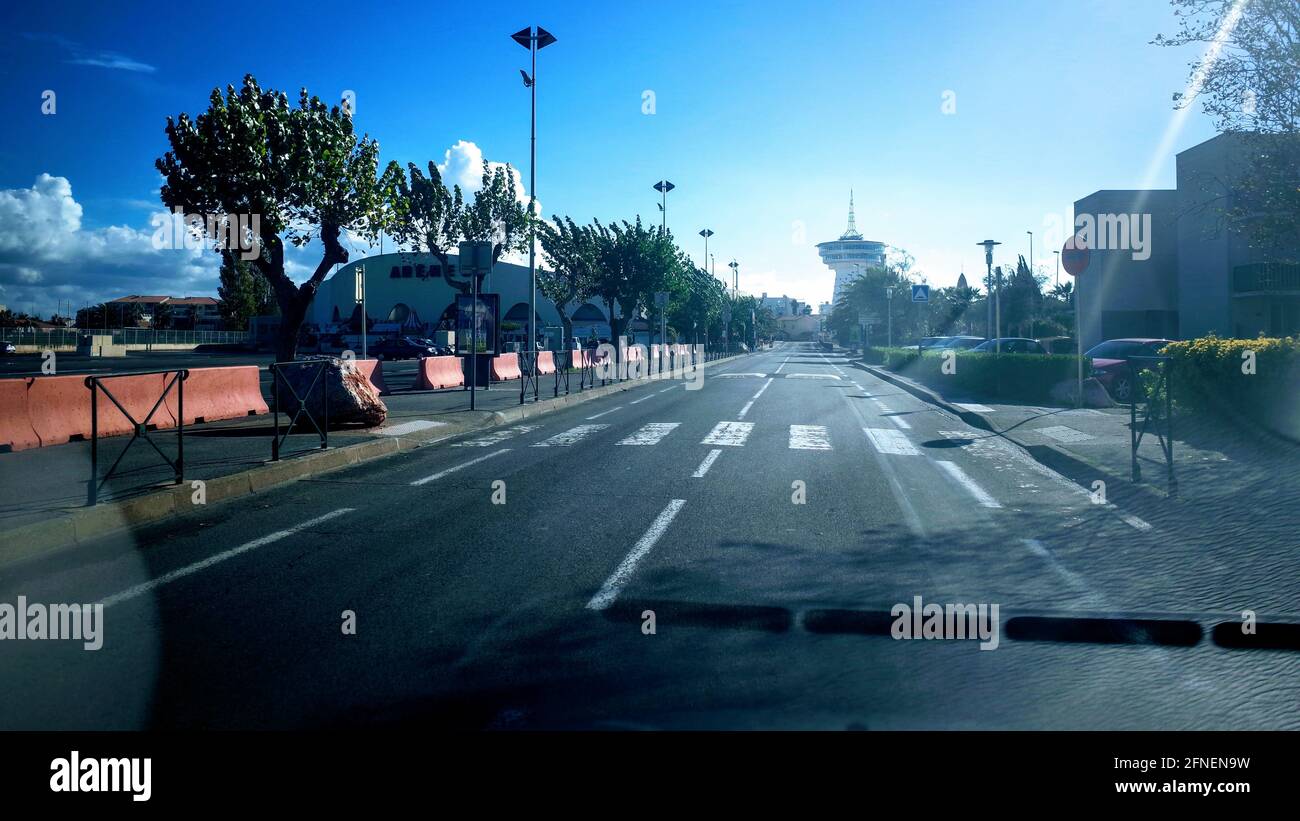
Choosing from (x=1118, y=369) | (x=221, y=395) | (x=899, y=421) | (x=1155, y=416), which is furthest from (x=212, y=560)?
(x=1118, y=369)

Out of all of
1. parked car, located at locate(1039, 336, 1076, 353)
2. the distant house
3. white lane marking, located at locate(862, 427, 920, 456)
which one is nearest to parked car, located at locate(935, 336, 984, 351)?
parked car, located at locate(1039, 336, 1076, 353)

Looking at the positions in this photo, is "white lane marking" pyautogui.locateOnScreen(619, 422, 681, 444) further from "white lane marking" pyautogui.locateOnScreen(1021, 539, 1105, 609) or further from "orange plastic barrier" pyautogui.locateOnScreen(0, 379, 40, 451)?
"orange plastic barrier" pyautogui.locateOnScreen(0, 379, 40, 451)

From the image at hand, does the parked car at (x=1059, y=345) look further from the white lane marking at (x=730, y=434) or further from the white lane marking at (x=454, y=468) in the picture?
the white lane marking at (x=454, y=468)

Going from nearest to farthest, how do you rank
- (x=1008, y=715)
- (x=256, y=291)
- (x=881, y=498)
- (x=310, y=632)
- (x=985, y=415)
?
(x=1008, y=715) < (x=310, y=632) < (x=881, y=498) < (x=985, y=415) < (x=256, y=291)

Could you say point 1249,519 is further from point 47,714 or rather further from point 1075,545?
point 47,714

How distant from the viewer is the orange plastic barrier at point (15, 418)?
11.8 metres

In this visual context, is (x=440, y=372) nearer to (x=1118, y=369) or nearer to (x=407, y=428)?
(x=407, y=428)

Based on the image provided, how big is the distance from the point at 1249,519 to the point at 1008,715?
205 inches

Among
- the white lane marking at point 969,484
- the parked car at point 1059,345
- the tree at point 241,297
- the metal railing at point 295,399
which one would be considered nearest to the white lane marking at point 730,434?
the white lane marking at point 969,484

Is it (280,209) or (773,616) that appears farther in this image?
(280,209)

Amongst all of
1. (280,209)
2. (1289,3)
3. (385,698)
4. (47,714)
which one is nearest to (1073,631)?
(385,698)

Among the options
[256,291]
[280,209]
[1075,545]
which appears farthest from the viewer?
[256,291]

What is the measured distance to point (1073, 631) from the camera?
498 centimetres

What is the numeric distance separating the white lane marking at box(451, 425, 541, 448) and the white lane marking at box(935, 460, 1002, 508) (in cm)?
693
